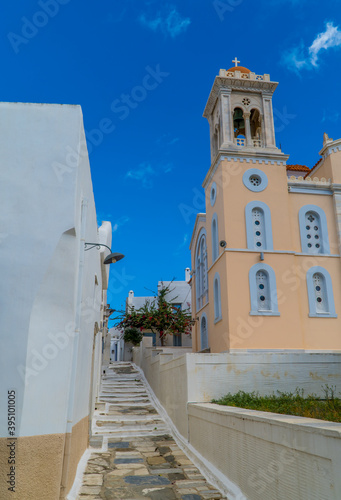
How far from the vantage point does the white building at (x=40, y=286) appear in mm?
4992

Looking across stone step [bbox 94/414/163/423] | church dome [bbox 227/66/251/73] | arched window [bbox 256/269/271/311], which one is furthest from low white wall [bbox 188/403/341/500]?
church dome [bbox 227/66/251/73]

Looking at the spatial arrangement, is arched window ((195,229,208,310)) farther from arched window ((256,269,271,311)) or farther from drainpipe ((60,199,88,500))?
drainpipe ((60,199,88,500))

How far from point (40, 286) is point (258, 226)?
1135 cm

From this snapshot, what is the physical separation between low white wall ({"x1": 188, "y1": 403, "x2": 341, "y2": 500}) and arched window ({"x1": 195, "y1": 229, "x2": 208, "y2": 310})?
11.7 m

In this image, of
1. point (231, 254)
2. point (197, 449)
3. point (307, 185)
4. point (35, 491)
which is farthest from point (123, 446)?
point (307, 185)

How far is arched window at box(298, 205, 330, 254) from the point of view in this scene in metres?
15.8

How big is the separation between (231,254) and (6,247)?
1039 centimetres

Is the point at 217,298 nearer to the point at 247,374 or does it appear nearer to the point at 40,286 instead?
the point at 247,374

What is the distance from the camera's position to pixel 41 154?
588 centimetres

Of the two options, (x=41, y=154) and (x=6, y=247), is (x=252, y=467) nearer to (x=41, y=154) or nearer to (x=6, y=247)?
(x=6, y=247)

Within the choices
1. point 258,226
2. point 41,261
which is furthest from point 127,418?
point 258,226

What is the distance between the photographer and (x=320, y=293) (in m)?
15.4

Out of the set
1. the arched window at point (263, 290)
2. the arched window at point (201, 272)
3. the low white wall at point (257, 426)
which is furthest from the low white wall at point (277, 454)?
the arched window at point (201, 272)

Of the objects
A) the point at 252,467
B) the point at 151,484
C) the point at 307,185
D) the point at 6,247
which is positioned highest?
the point at 307,185
